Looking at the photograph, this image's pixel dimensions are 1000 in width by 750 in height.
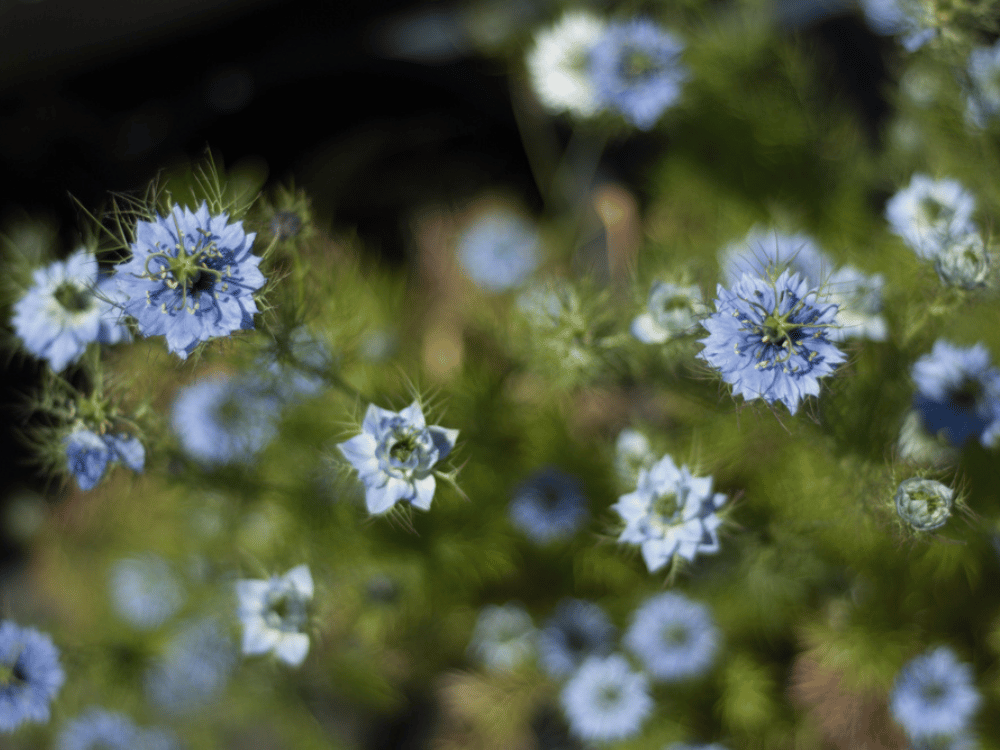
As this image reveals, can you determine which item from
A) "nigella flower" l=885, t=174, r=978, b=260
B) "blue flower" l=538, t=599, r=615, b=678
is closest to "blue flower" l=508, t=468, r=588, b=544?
"blue flower" l=538, t=599, r=615, b=678

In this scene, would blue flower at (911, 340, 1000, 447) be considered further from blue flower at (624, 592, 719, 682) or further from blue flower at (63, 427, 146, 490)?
blue flower at (63, 427, 146, 490)

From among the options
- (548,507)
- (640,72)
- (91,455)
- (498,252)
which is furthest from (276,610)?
(640,72)

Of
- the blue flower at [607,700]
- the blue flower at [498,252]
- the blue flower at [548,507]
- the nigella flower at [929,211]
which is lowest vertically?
the blue flower at [607,700]

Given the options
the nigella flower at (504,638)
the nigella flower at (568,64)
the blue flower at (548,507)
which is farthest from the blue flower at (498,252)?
the nigella flower at (504,638)

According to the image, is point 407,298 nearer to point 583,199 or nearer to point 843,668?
point 583,199

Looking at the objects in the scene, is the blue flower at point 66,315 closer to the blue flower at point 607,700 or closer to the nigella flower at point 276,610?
Result: the nigella flower at point 276,610

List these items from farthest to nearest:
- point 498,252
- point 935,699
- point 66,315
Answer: point 498,252
point 935,699
point 66,315

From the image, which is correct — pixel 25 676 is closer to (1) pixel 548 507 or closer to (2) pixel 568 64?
(1) pixel 548 507
